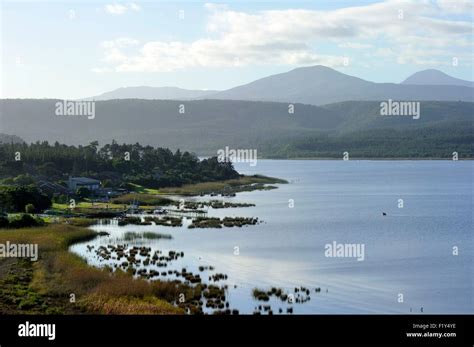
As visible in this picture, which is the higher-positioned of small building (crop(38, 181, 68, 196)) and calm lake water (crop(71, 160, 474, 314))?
small building (crop(38, 181, 68, 196))

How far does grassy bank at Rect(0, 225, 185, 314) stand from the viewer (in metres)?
21.0

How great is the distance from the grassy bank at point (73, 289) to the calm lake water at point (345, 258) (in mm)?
2334

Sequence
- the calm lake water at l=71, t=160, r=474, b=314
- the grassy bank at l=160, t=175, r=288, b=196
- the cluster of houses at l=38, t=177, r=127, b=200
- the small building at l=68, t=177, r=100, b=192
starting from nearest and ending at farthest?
1. the calm lake water at l=71, t=160, r=474, b=314
2. the cluster of houses at l=38, t=177, r=127, b=200
3. the small building at l=68, t=177, r=100, b=192
4. the grassy bank at l=160, t=175, r=288, b=196

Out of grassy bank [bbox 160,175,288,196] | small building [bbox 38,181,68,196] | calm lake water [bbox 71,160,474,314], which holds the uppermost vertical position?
small building [bbox 38,181,68,196]

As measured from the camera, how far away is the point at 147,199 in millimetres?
64562

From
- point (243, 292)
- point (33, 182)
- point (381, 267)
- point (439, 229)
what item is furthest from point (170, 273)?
point (33, 182)

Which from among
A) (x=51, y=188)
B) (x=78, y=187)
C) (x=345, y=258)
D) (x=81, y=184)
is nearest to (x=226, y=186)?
(x=81, y=184)

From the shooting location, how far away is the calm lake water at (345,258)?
1009 inches

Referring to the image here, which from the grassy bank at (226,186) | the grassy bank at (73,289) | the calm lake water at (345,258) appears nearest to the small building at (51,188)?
the calm lake water at (345,258)

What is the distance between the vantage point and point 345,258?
34.9 meters

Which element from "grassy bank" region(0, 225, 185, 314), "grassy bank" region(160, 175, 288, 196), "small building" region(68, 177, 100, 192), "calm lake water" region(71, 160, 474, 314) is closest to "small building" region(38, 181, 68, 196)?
"small building" region(68, 177, 100, 192)

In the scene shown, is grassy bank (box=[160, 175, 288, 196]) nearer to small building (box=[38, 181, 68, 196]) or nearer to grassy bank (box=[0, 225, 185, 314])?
small building (box=[38, 181, 68, 196])

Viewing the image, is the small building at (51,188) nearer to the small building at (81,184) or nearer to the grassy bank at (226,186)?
the small building at (81,184)

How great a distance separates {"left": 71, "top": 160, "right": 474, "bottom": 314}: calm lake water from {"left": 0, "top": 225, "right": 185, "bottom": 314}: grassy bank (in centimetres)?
233
